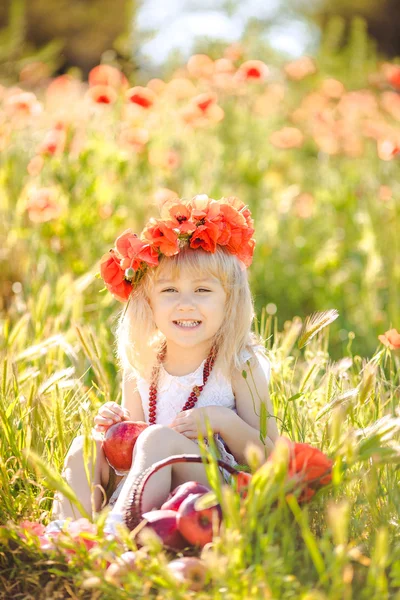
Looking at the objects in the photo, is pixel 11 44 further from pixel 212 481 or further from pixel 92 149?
pixel 212 481

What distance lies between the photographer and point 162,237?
2328mm

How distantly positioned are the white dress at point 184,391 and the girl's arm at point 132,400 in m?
0.02

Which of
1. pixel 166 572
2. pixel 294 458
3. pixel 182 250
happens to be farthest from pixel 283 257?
pixel 166 572

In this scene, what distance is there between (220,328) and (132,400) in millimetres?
357

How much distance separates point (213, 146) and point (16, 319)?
2390 millimetres

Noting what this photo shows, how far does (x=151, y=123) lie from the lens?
15.5 feet

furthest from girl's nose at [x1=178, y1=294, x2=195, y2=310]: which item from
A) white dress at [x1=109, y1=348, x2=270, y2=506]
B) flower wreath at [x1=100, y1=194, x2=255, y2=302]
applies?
white dress at [x1=109, y1=348, x2=270, y2=506]

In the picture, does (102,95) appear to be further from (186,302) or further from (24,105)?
(186,302)

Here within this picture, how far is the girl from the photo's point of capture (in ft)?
7.51

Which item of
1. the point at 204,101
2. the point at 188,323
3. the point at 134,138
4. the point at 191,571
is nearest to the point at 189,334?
the point at 188,323

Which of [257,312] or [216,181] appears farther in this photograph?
[216,181]

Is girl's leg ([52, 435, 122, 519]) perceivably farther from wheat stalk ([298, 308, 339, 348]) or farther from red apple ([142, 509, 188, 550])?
wheat stalk ([298, 308, 339, 348])

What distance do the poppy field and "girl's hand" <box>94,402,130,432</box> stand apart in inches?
1.5

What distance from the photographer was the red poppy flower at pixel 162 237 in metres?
2.31
